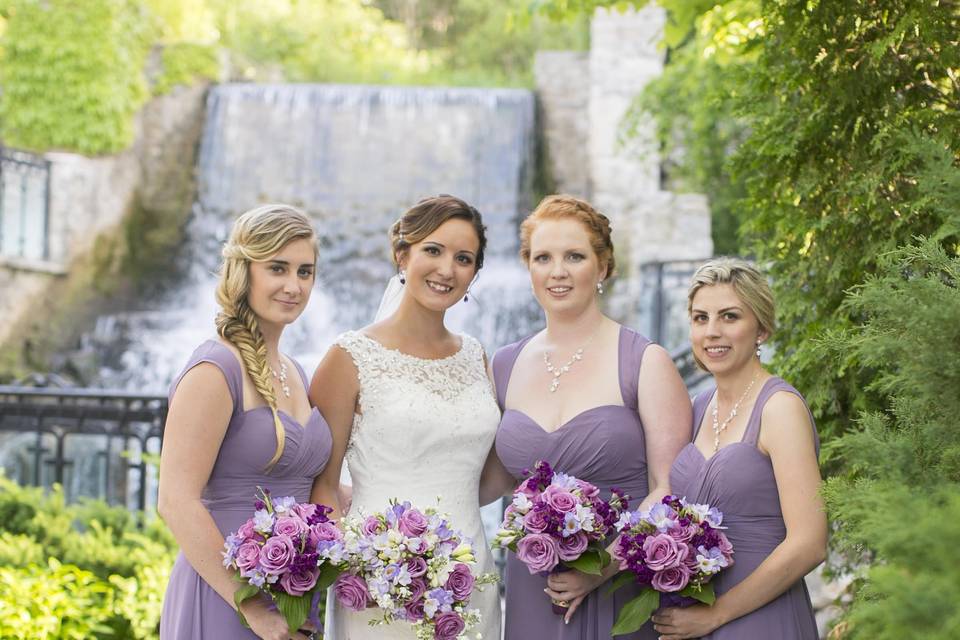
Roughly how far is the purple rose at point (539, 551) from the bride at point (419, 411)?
2.13 ft

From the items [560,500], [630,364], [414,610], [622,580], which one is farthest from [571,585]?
[630,364]

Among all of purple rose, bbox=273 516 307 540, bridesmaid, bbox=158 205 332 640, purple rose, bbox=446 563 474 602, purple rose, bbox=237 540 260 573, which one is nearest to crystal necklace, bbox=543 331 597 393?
bridesmaid, bbox=158 205 332 640

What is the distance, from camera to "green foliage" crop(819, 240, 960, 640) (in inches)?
66.6

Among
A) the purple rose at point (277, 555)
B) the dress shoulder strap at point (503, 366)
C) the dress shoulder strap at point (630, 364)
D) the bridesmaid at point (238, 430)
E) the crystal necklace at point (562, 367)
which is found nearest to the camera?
the purple rose at point (277, 555)

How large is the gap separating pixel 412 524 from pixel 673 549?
769 millimetres

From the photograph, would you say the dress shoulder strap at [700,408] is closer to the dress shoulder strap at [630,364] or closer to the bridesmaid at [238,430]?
the dress shoulder strap at [630,364]

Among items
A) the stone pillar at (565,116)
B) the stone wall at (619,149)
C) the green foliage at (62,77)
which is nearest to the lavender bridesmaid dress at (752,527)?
the stone wall at (619,149)

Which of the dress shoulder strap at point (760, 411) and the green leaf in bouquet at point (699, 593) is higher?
the dress shoulder strap at point (760, 411)

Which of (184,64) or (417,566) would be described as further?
(184,64)

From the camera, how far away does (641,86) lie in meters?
14.5

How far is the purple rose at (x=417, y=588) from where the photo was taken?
296 cm

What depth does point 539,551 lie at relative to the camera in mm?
3094

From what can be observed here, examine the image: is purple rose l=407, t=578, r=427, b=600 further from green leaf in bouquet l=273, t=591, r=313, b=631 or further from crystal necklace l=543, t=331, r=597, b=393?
crystal necklace l=543, t=331, r=597, b=393

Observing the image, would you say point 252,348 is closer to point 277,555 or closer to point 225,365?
point 225,365
